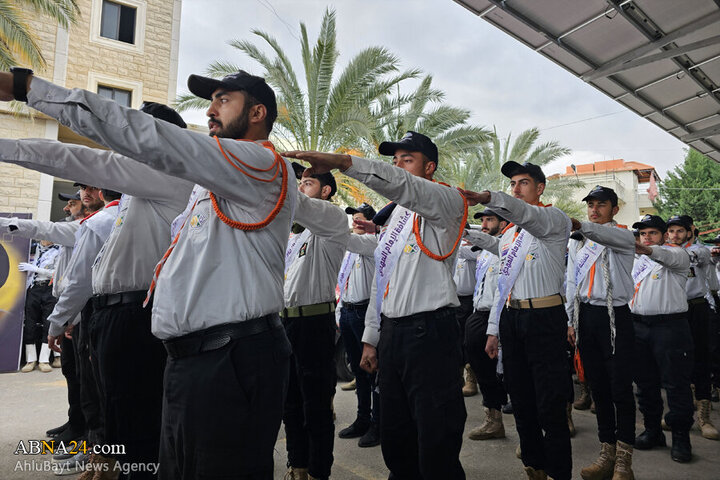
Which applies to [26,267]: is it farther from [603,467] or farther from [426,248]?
[603,467]

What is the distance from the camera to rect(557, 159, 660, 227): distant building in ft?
162

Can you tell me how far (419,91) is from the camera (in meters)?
15.7

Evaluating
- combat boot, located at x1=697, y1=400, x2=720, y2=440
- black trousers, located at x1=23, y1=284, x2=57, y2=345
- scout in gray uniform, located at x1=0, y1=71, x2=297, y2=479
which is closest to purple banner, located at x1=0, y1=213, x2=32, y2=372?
black trousers, located at x1=23, y1=284, x2=57, y2=345

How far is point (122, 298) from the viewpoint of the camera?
9.82 ft

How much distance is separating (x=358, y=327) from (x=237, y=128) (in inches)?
159

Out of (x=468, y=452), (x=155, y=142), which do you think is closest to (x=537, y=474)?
(x=468, y=452)

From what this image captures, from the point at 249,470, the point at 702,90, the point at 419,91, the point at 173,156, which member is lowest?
the point at 249,470

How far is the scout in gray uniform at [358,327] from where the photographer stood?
17.4 ft

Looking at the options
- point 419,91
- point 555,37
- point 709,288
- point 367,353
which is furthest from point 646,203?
point 367,353

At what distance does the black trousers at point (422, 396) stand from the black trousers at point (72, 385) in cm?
369

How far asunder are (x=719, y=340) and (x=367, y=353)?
23.1 ft

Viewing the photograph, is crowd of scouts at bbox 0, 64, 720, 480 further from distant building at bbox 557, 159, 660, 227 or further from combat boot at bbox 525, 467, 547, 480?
distant building at bbox 557, 159, 660, 227

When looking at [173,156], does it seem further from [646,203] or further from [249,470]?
[646,203]

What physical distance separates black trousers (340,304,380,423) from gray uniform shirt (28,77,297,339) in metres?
3.76
